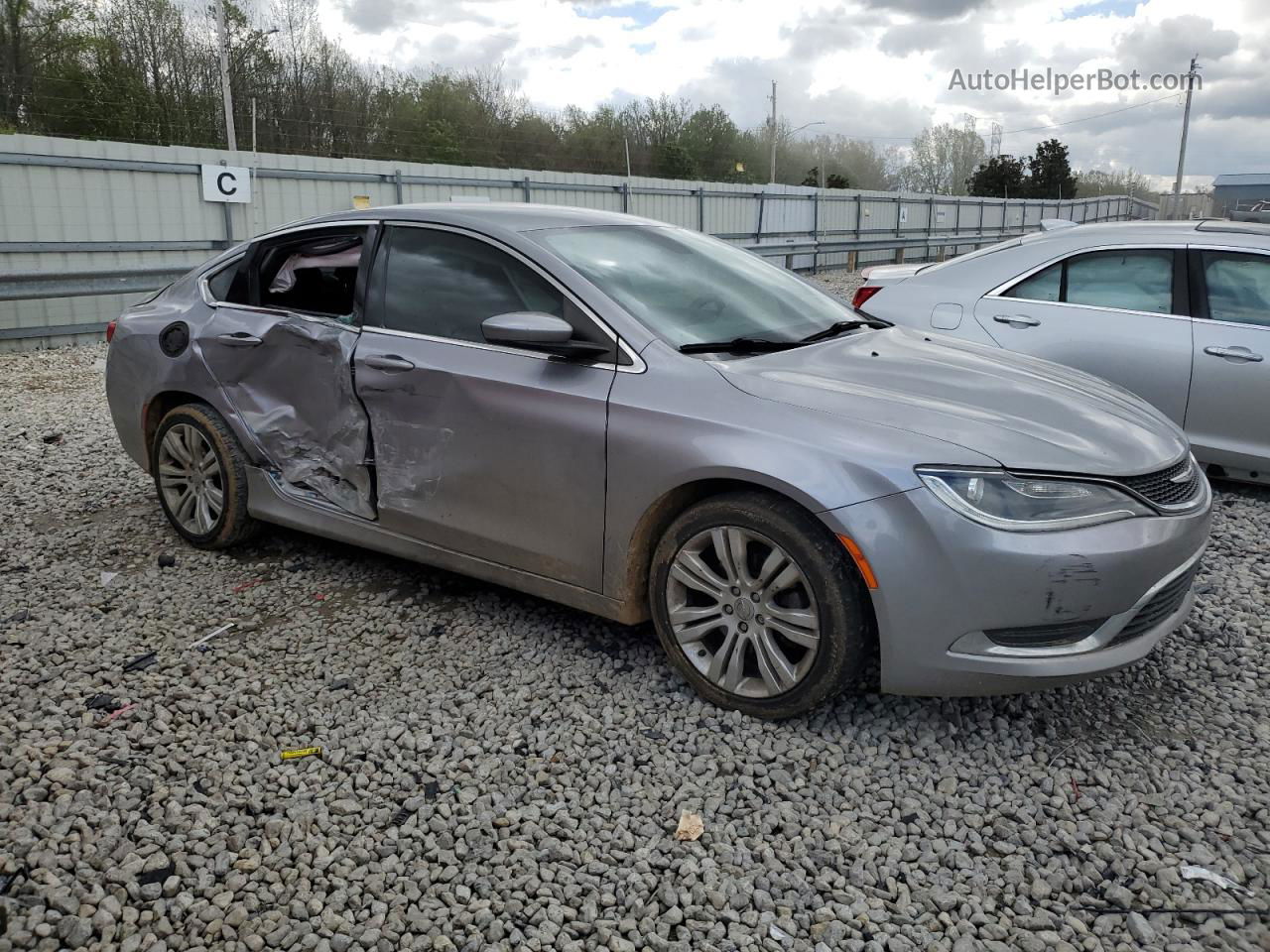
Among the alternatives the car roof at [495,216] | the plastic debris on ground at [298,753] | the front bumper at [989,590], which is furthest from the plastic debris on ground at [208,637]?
the front bumper at [989,590]

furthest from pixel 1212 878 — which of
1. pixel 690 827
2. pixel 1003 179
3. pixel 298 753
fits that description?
pixel 1003 179

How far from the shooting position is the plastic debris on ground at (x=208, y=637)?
3805 mm

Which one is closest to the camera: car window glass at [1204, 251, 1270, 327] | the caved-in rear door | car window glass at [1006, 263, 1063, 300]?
the caved-in rear door

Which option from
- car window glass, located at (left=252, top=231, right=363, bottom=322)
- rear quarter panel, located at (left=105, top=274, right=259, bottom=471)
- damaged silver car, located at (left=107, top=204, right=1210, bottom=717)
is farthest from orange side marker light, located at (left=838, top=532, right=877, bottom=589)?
rear quarter panel, located at (left=105, top=274, right=259, bottom=471)

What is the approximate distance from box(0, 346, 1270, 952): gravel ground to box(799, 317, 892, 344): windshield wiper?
1.32 meters

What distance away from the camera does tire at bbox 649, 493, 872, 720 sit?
292cm

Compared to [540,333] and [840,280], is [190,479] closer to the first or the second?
[540,333]

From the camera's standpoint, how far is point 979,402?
3.12 meters

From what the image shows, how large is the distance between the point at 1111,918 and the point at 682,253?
2.73 metres

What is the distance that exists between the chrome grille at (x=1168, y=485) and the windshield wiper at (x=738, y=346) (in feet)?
3.98

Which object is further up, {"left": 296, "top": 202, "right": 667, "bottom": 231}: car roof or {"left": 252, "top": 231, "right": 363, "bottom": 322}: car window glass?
{"left": 296, "top": 202, "right": 667, "bottom": 231}: car roof

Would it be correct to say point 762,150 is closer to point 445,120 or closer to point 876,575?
point 445,120

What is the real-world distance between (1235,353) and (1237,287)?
43 centimetres

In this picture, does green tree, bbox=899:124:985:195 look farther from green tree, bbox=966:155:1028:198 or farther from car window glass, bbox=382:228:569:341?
car window glass, bbox=382:228:569:341
